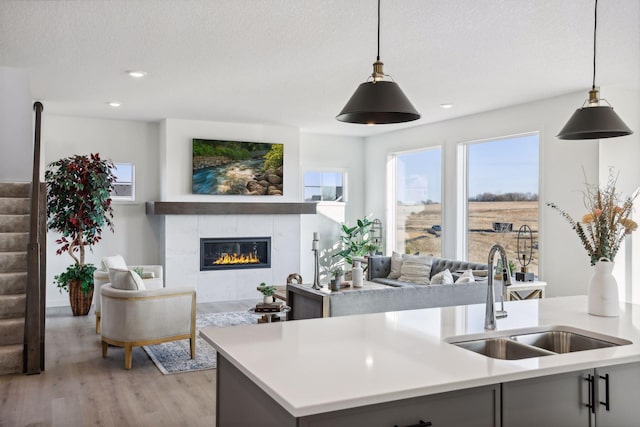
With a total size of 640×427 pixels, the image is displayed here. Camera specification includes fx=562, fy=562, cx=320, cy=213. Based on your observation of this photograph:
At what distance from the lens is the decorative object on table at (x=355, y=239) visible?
918 centimetres

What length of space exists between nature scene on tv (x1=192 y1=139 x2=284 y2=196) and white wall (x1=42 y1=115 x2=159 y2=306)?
774 millimetres

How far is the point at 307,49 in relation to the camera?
449cm

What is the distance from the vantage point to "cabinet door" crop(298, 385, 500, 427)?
5.16 ft

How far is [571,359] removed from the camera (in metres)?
1.93

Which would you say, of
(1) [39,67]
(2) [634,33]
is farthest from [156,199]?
(2) [634,33]

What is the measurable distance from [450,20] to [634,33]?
54.5 inches

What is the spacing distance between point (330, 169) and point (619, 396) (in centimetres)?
784

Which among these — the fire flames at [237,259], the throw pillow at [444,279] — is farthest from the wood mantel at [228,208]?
the throw pillow at [444,279]

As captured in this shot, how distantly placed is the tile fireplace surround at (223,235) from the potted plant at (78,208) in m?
0.99

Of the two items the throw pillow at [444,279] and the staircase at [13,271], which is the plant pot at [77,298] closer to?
the staircase at [13,271]

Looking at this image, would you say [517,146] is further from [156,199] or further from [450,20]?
[156,199]

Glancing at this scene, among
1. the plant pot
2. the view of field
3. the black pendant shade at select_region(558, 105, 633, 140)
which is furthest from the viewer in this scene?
the plant pot

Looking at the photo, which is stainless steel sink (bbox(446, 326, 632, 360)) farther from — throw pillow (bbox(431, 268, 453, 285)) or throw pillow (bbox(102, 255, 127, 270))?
throw pillow (bbox(102, 255, 127, 270))

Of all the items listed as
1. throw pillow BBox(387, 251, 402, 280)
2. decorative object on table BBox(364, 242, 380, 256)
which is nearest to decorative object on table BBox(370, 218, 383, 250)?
decorative object on table BBox(364, 242, 380, 256)
